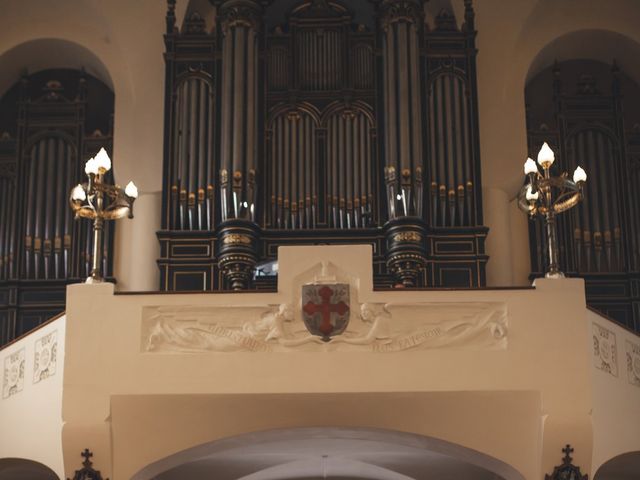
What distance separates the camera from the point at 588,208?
19109 millimetres

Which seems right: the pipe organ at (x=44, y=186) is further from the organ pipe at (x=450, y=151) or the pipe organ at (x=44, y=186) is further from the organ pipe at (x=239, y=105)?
the organ pipe at (x=450, y=151)

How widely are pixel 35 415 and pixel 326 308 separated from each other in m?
3.62

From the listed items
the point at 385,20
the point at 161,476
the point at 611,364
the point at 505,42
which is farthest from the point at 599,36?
the point at 161,476

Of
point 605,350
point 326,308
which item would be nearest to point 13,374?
point 326,308

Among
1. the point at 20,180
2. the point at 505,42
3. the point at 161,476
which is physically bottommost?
the point at 161,476

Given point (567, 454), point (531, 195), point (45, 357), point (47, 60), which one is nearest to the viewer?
point (567, 454)

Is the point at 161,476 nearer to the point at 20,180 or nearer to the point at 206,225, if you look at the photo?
the point at 206,225

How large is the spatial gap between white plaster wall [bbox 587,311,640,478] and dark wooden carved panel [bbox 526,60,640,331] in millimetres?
3024

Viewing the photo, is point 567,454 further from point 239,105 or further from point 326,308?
point 239,105

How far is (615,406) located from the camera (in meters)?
15.0

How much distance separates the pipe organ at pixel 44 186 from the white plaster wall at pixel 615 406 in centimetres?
738

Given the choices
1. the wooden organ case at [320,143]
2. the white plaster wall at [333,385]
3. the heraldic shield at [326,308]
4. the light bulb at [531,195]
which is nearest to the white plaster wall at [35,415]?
the white plaster wall at [333,385]

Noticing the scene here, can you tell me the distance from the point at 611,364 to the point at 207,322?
4.68 metres

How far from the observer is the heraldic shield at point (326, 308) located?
14.2 m
